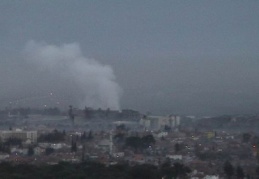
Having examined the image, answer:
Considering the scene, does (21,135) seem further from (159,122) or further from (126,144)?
(159,122)

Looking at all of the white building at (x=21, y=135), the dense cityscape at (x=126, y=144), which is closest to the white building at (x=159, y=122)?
the dense cityscape at (x=126, y=144)

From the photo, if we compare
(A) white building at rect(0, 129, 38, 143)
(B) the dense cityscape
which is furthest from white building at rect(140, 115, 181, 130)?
(A) white building at rect(0, 129, 38, 143)

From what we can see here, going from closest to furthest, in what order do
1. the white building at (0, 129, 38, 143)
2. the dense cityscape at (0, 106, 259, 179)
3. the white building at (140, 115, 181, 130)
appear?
the dense cityscape at (0, 106, 259, 179), the white building at (0, 129, 38, 143), the white building at (140, 115, 181, 130)

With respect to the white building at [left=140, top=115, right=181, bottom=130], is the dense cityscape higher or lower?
lower

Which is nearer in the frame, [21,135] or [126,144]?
[126,144]

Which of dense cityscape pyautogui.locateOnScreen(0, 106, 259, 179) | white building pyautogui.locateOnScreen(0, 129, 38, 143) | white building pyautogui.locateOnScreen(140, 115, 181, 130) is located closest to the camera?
dense cityscape pyautogui.locateOnScreen(0, 106, 259, 179)

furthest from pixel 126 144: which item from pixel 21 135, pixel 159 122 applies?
pixel 21 135

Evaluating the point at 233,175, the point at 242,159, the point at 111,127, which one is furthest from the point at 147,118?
the point at 233,175

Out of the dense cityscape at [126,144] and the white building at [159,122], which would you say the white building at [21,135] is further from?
the white building at [159,122]

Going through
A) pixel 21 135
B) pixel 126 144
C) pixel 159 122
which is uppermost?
pixel 159 122

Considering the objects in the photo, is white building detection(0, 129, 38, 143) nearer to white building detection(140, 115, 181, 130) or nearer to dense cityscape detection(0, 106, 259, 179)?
dense cityscape detection(0, 106, 259, 179)

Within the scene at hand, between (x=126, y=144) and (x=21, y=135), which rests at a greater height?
(x=21, y=135)
